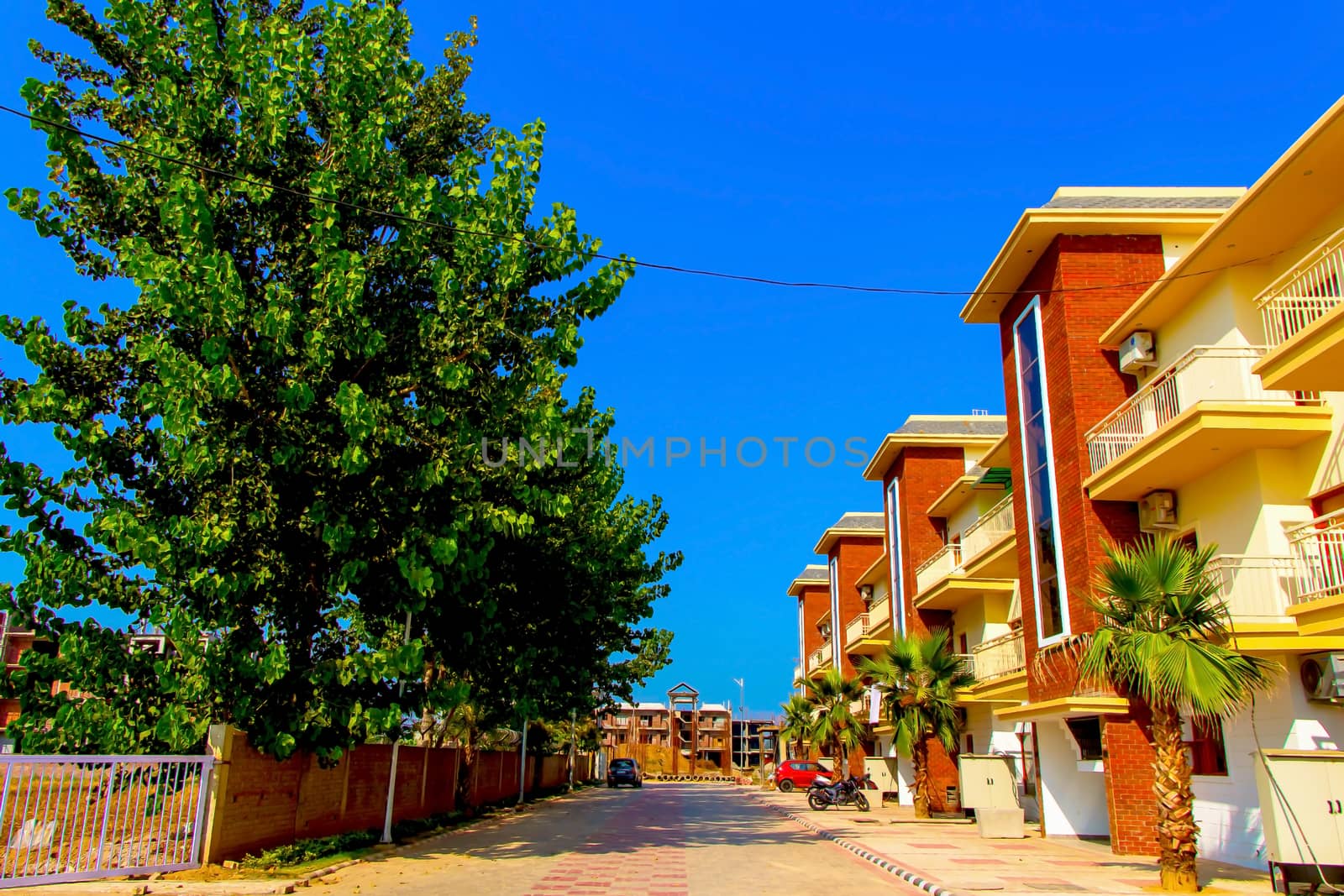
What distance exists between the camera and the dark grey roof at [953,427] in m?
34.8

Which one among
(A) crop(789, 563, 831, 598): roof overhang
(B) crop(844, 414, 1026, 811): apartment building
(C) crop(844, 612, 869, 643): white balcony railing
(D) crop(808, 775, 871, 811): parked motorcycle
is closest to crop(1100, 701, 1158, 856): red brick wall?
(B) crop(844, 414, 1026, 811): apartment building

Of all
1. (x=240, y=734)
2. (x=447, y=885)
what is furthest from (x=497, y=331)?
(x=447, y=885)

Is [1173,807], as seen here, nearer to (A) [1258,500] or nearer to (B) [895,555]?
(A) [1258,500]

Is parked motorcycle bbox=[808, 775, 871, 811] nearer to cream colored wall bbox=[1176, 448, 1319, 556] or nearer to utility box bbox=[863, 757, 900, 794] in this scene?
utility box bbox=[863, 757, 900, 794]

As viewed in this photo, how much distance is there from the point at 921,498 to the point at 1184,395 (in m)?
18.2

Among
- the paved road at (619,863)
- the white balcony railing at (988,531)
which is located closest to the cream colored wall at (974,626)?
the white balcony railing at (988,531)

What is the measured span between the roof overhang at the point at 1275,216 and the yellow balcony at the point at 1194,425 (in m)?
1.42

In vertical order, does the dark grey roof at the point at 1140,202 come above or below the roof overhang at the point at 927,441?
above

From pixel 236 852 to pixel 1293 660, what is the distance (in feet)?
51.2

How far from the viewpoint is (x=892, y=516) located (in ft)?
122

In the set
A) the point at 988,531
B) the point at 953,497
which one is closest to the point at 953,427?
the point at 953,497

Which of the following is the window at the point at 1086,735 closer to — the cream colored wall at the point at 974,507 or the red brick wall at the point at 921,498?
the cream colored wall at the point at 974,507

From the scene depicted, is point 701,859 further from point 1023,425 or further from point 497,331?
point 1023,425

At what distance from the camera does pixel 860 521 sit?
1944 inches
